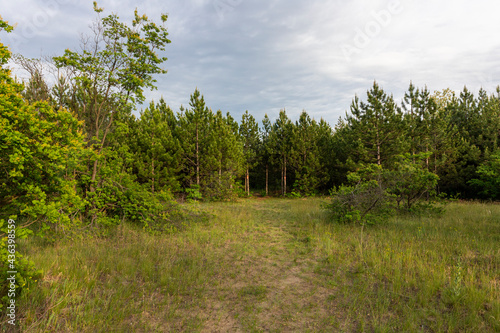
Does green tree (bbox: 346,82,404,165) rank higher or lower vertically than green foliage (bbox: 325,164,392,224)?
higher

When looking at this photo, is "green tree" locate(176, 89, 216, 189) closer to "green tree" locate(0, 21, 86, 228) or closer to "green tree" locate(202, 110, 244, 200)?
"green tree" locate(202, 110, 244, 200)

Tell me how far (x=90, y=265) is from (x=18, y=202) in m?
1.94

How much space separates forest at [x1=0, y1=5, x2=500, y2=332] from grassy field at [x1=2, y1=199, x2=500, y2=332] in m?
0.87

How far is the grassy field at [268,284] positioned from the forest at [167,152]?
2.86 ft

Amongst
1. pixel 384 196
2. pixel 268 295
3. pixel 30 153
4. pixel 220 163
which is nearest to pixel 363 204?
pixel 384 196

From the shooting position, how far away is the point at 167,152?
16.6 metres

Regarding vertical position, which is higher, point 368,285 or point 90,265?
point 90,265

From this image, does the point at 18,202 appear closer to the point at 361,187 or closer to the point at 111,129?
the point at 111,129

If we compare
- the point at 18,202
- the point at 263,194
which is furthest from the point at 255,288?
the point at 263,194

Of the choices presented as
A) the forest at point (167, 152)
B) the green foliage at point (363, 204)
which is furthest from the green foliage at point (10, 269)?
the green foliage at point (363, 204)

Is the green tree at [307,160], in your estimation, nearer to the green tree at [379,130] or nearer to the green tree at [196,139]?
the green tree at [379,130]

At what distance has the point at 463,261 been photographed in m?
5.30

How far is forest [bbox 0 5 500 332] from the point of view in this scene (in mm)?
4814

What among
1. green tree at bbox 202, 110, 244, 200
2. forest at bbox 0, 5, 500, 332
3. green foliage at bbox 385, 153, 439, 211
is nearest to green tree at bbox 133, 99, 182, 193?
forest at bbox 0, 5, 500, 332
